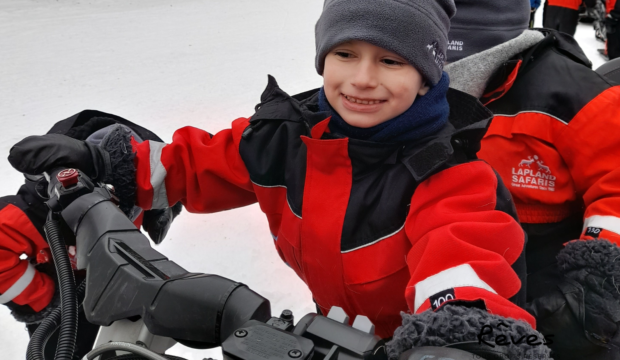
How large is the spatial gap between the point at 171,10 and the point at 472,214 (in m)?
3.25

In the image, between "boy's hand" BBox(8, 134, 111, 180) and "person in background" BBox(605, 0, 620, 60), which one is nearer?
"boy's hand" BBox(8, 134, 111, 180)

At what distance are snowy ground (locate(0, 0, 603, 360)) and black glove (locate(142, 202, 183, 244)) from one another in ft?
1.02

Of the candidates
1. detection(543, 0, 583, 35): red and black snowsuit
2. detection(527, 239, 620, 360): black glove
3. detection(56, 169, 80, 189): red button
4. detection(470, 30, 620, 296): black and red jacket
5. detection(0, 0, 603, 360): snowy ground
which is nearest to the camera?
detection(56, 169, 80, 189): red button

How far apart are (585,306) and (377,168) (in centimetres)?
40

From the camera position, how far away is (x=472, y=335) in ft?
1.49

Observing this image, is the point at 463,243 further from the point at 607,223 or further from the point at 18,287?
the point at 18,287

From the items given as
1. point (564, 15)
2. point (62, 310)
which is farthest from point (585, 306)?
point (564, 15)

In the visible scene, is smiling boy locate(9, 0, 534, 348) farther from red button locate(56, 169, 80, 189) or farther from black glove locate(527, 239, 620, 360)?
black glove locate(527, 239, 620, 360)

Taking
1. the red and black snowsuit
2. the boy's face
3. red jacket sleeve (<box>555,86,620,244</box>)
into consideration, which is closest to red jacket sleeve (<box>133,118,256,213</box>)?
the boy's face

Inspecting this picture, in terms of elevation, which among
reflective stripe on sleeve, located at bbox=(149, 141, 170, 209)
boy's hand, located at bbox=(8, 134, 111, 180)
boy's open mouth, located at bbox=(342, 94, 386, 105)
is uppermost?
boy's hand, located at bbox=(8, 134, 111, 180)

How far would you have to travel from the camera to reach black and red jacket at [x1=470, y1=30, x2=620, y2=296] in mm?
892

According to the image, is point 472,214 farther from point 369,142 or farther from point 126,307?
point 126,307

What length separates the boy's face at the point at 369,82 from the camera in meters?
0.71

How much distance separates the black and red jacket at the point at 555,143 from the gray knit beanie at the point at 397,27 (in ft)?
0.95
